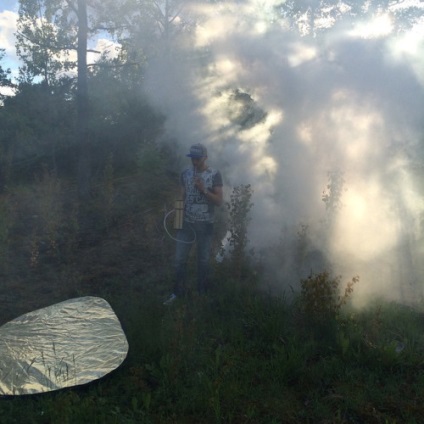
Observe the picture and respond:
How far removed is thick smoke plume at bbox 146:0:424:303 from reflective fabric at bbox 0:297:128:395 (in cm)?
223

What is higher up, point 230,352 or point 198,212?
point 198,212

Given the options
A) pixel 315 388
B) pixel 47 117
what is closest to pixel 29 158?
pixel 47 117

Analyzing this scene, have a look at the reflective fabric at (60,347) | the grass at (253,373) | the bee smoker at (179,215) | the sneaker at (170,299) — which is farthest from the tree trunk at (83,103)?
the grass at (253,373)

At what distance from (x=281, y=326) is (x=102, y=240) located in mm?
3884

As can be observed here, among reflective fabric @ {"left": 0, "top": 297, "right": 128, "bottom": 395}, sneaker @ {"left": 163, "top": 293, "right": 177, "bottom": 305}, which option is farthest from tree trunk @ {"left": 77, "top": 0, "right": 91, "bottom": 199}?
reflective fabric @ {"left": 0, "top": 297, "right": 128, "bottom": 395}

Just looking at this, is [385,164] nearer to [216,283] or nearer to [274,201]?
[274,201]

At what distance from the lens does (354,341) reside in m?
3.79

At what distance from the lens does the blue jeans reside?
4930mm

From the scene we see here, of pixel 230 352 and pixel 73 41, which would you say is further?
pixel 73 41

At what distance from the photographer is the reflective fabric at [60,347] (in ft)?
10.9

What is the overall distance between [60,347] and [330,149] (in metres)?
4.32

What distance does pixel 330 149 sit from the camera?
6.14 m

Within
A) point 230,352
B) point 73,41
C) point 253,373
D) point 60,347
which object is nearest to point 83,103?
point 73,41

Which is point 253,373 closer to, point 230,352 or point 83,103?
point 230,352
